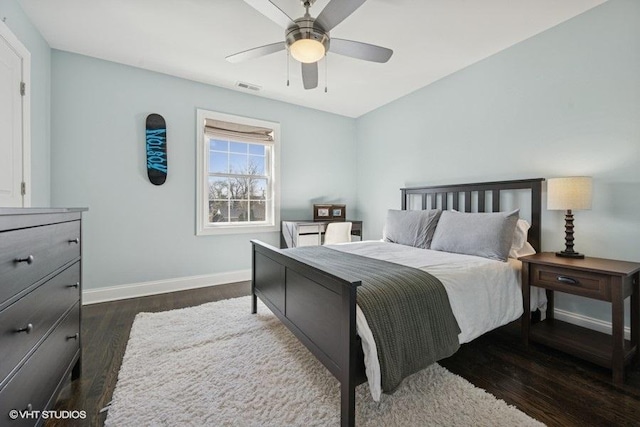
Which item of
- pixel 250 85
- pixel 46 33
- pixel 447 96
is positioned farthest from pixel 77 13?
pixel 447 96

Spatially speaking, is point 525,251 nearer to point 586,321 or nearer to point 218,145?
point 586,321

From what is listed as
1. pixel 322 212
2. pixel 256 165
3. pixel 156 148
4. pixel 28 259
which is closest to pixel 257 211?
pixel 256 165

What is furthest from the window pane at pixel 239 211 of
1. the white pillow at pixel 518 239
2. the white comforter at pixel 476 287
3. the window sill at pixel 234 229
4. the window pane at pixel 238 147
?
the white pillow at pixel 518 239

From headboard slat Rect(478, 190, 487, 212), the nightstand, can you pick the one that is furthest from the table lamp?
headboard slat Rect(478, 190, 487, 212)

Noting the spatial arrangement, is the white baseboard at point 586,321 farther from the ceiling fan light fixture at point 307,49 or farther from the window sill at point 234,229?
the window sill at point 234,229

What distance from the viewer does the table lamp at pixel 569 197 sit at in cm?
206

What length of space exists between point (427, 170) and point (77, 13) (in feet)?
12.9

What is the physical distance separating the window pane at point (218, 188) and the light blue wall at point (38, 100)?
1.62 metres

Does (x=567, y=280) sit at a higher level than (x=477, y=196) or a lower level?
lower

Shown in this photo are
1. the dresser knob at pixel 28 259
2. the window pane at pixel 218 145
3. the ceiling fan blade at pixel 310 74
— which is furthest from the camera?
the window pane at pixel 218 145

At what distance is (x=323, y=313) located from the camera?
1.49 meters

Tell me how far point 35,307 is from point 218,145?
3.09m

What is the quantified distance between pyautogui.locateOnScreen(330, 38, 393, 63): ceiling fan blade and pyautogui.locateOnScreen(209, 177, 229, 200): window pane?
241 centimetres

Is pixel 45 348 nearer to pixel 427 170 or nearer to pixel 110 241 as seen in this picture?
pixel 110 241
